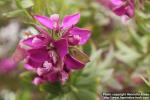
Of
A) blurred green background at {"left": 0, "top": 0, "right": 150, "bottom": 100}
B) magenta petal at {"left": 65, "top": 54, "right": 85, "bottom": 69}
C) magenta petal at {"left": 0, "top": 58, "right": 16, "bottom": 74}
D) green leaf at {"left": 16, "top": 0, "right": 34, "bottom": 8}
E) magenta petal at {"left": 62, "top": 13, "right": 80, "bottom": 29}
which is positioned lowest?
magenta petal at {"left": 0, "top": 58, "right": 16, "bottom": 74}

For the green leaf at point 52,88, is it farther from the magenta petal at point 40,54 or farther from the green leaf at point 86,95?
the magenta petal at point 40,54

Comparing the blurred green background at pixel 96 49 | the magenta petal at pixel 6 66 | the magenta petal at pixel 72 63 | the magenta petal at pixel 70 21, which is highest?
the magenta petal at pixel 70 21

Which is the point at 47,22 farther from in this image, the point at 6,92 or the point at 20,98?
the point at 6,92

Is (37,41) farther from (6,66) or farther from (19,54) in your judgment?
(6,66)

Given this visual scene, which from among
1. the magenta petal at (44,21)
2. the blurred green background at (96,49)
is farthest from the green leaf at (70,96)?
the magenta petal at (44,21)

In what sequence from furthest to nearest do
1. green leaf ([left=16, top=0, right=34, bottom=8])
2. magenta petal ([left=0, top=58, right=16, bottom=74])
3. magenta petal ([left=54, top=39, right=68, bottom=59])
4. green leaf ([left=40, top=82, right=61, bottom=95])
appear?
1. magenta petal ([left=0, top=58, right=16, bottom=74])
2. green leaf ([left=40, top=82, right=61, bottom=95])
3. green leaf ([left=16, top=0, right=34, bottom=8])
4. magenta petal ([left=54, top=39, right=68, bottom=59])

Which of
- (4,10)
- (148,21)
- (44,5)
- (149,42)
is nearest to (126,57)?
(149,42)

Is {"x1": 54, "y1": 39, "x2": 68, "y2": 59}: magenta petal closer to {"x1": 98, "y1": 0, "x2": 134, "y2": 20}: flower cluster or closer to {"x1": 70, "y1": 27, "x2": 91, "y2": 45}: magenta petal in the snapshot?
{"x1": 70, "y1": 27, "x2": 91, "y2": 45}: magenta petal

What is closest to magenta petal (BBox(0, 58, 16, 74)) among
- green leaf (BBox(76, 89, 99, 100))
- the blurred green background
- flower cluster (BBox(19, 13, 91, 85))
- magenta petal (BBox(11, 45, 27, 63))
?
the blurred green background
